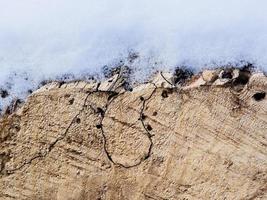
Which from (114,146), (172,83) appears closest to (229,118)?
(172,83)

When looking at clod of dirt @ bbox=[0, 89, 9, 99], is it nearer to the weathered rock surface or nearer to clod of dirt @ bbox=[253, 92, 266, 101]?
the weathered rock surface

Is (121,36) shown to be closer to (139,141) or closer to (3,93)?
(139,141)

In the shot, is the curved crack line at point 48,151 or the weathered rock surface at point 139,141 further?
the curved crack line at point 48,151

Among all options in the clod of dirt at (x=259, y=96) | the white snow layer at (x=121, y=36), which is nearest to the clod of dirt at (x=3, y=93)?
the white snow layer at (x=121, y=36)

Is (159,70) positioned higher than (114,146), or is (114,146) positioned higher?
(159,70)

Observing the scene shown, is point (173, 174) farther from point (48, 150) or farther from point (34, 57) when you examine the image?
point (34, 57)

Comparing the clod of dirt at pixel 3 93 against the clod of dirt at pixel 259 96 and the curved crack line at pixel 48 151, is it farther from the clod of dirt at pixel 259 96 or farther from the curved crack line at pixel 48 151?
the clod of dirt at pixel 259 96
